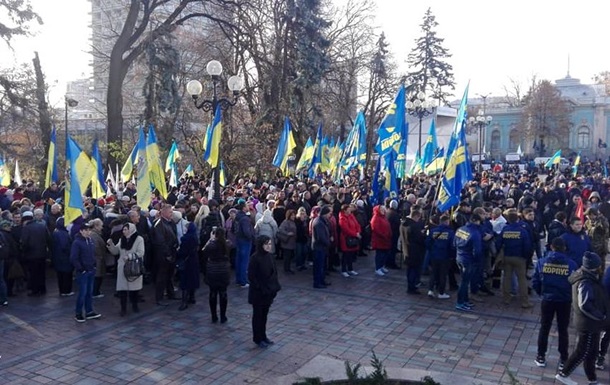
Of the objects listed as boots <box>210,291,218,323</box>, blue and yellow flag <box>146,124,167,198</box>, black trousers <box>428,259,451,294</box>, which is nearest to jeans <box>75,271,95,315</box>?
boots <box>210,291,218,323</box>

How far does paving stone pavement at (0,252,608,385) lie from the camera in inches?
277

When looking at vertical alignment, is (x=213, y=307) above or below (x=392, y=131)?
below

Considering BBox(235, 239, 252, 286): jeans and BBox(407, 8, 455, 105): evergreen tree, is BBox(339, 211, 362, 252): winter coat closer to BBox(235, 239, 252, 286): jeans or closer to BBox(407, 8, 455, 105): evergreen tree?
BBox(235, 239, 252, 286): jeans

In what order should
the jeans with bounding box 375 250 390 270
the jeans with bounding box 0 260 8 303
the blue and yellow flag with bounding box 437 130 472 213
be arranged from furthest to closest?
the jeans with bounding box 375 250 390 270 < the blue and yellow flag with bounding box 437 130 472 213 < the jeans with bounding box 0 260 8 303

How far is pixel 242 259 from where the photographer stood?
37.7ft

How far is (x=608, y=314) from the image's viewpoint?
21.2ft

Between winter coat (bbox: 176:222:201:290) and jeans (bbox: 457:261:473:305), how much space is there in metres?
4.74

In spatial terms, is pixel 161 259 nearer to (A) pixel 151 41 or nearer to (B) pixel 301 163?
(B) pixel 301 163

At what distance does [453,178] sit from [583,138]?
251ft

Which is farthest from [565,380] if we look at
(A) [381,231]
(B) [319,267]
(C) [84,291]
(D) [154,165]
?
(D) [154,165]

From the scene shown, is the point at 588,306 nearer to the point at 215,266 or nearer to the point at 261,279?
the point at 261,279

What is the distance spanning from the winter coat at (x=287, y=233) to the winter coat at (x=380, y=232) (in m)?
1.81

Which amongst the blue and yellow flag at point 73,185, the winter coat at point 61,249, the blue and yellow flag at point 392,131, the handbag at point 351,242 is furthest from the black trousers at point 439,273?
the winter coat at point 61,249

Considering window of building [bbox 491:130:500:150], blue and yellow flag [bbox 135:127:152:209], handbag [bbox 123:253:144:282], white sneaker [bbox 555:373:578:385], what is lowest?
white sneaker [bbox 555:373:578:385]
